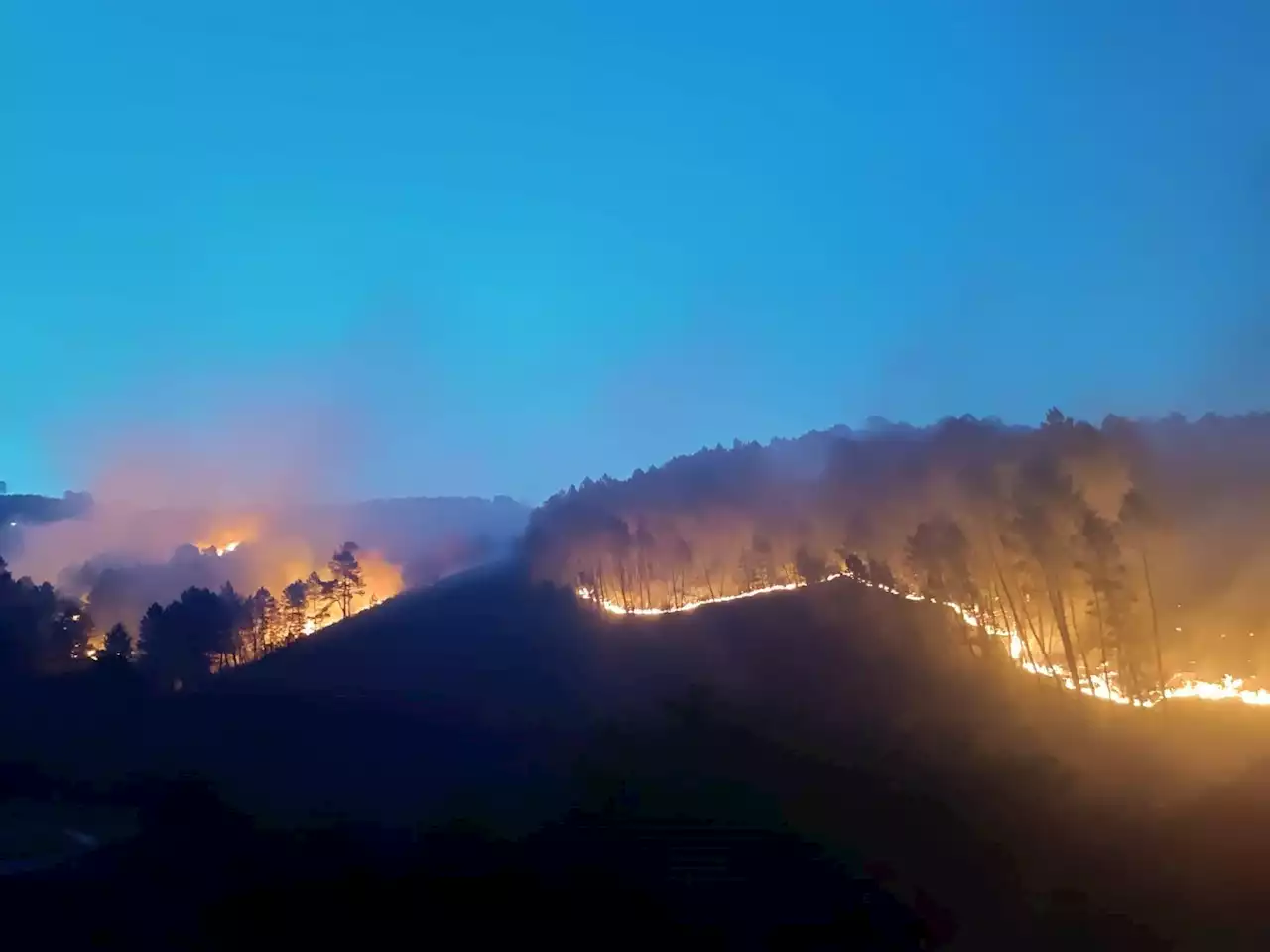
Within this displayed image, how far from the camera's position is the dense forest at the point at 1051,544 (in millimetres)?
75688

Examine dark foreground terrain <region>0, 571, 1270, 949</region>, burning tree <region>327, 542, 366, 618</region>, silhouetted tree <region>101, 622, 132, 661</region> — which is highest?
burning tree <region>327, 542, 366, 618</region>

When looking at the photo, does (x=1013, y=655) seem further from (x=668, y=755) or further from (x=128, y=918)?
(x=128, y=918)

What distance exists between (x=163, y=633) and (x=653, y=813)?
267ft

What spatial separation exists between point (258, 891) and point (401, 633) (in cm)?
7959

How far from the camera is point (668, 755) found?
5166cm

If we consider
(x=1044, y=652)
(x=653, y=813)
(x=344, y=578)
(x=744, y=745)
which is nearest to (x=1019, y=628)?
(x=1044, y=652)

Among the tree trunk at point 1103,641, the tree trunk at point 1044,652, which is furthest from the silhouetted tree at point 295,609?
the tree trunk at point 1103,641

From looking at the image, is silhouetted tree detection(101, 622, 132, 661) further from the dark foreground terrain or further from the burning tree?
the burning tree

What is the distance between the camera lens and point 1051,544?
79.4 meters

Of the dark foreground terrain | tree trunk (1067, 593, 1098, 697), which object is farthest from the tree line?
tree trunk (1067, 593, 1098, 697)

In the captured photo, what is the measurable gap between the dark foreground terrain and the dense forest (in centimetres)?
764

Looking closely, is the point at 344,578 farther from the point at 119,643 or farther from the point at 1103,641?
the point at 1103,641

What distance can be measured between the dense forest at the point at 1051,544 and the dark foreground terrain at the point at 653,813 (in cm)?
764

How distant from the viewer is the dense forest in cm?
7569
